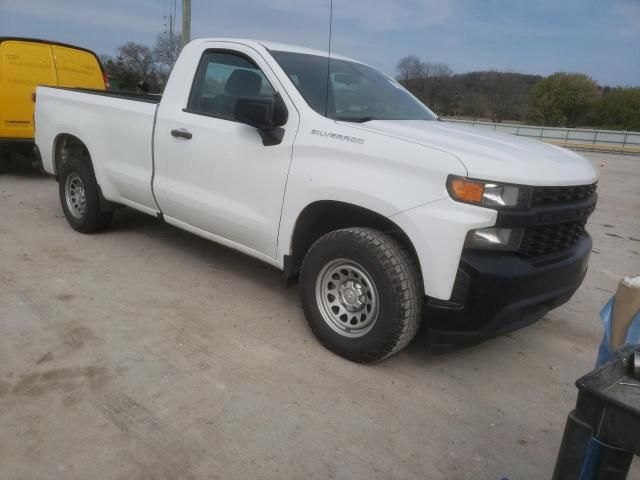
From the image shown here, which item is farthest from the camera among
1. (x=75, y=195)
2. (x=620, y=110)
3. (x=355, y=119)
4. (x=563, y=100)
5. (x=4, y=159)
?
(x=563, y=100)

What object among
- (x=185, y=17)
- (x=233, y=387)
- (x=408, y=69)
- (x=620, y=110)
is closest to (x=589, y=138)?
(x=620, y=110)

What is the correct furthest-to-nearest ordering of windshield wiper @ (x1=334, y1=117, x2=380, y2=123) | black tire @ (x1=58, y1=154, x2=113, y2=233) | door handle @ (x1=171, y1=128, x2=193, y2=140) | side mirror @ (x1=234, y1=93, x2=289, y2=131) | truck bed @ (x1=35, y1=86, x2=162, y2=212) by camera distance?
black tire @ (x1=58, y1=154, x2=113, y2=233) → truck bed @ (x1=35, y1=86, x2=162, y2=212) → door handle @ (x1=171, y1=128, x2=193, y2=140) → windshield wiper @ (x1=334, y1=117, x2=380, y2=123) → side mirror @ (x1=234, y1=93, x2=289, y2=131)

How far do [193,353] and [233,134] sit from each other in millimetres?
1521

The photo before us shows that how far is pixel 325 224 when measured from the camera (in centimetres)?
360

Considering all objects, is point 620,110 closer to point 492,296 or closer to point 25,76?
point 25,76

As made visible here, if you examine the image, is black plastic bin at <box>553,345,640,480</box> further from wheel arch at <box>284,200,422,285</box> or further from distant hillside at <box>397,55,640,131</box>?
distant hillside at <box>397,55,640,131</box>

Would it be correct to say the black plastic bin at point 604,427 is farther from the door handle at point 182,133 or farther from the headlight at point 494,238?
the door handle at point 182,133

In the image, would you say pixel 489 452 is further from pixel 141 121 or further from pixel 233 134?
pixel 141 121

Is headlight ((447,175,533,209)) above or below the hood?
below

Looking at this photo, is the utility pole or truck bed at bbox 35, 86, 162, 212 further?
the utility pole

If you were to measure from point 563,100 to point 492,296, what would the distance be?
48.7 meters

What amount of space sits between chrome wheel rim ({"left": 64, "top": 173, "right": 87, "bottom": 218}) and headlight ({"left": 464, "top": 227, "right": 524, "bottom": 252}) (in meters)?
4.12

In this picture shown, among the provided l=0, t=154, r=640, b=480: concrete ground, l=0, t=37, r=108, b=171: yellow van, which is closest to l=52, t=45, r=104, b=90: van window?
l=0, t=37, r=108, b=171: yellow van

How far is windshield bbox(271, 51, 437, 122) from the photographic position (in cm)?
359
